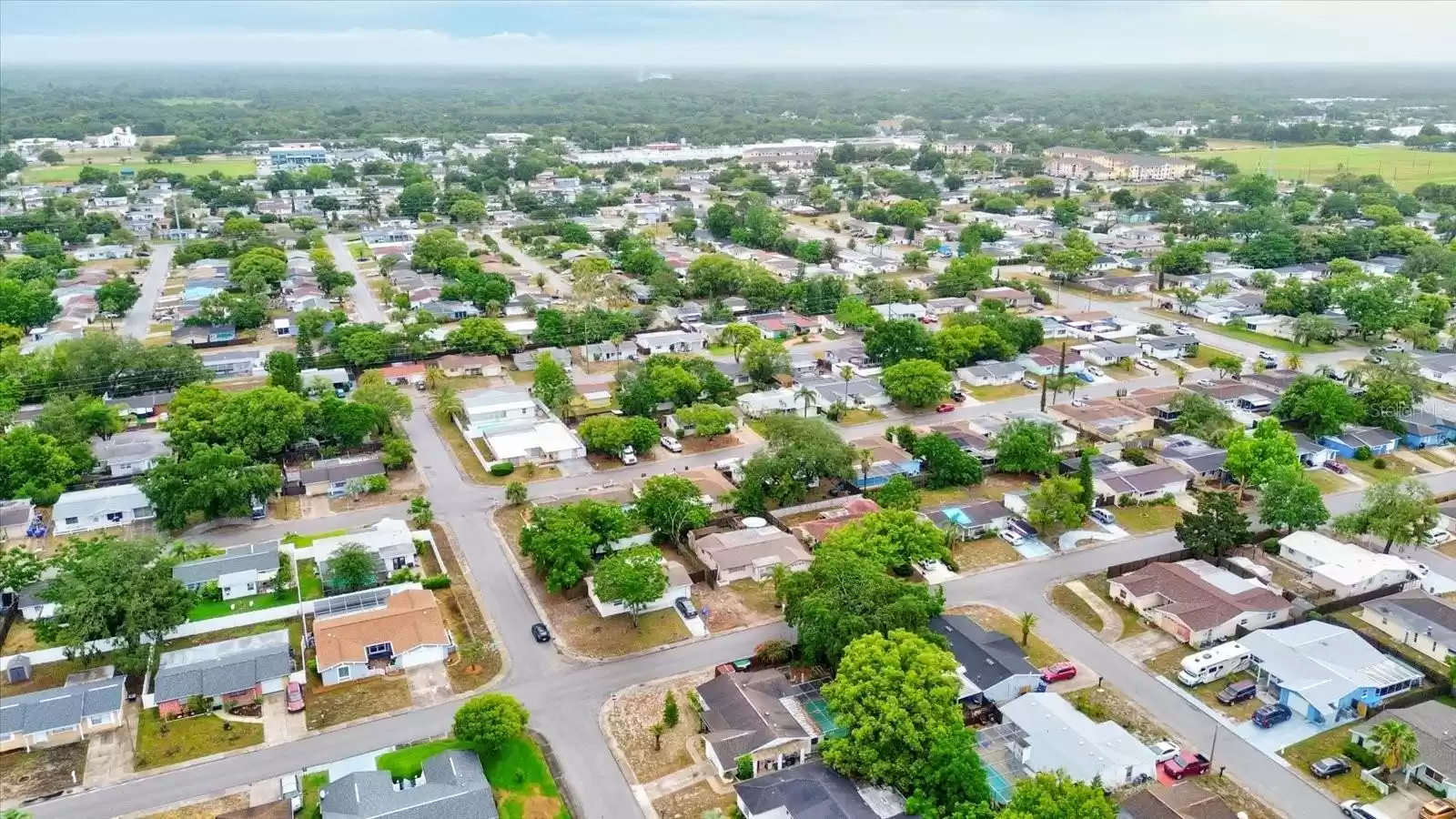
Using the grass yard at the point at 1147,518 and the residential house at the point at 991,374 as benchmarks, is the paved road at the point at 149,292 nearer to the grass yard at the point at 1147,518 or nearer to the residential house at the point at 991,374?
the residential house at the point at 991,374

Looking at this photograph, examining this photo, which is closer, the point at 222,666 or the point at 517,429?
the point at 222,666

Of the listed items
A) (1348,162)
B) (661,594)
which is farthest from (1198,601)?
(1348,162)

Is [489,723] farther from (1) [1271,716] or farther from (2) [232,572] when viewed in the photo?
(1) [1271,716]

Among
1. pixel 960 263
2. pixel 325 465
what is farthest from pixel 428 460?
pixel 960 263

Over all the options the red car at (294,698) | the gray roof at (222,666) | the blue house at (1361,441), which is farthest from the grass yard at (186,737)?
the blue house at (1361,441)

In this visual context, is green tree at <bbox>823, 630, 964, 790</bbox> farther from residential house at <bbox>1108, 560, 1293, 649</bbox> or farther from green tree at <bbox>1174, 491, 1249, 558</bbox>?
green tree at <bbox>1174, 491, 1249, 558</bbox>

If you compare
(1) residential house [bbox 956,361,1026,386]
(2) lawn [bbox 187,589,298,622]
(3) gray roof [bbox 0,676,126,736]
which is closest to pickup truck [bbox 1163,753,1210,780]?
(2) lawn [bbox 187,589,298,622]

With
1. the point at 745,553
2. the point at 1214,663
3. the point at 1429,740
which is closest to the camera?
the point at 1429,740
